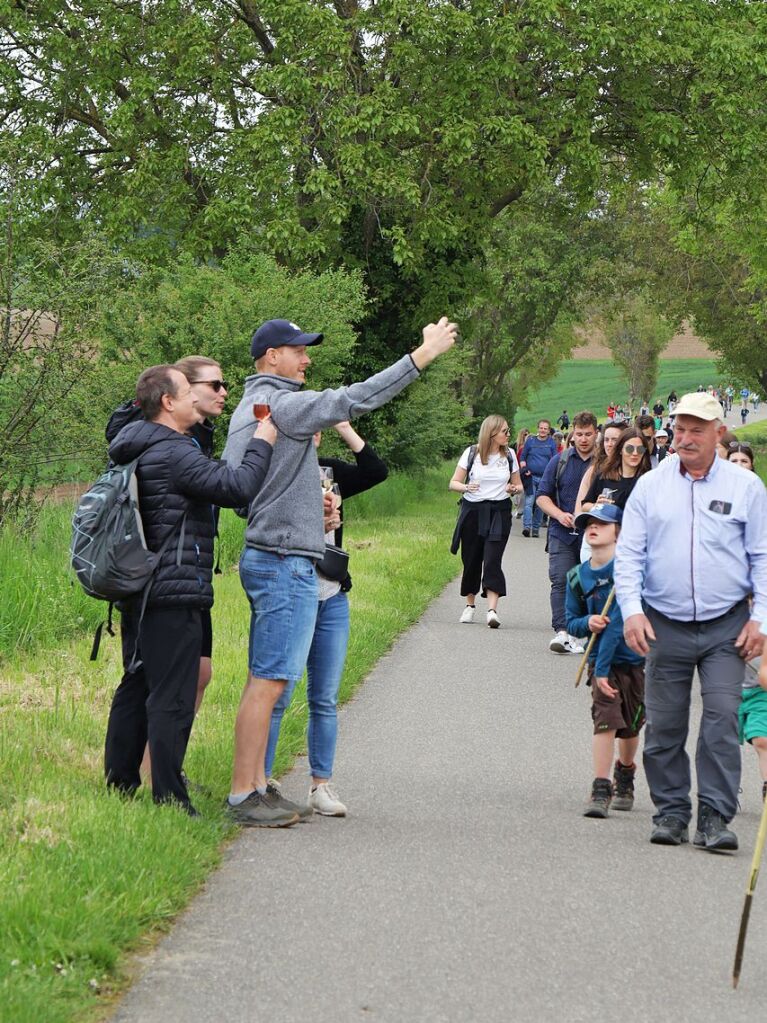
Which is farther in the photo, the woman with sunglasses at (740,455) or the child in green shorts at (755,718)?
the woman with sunglasses at (740,455)

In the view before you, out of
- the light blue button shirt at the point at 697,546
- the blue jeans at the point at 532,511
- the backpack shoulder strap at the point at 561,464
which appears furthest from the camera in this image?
the blue jeans at the point at 532,511

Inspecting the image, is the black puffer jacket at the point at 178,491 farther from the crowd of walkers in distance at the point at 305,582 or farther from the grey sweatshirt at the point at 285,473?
the grey sweatshirt at the point at 285,473

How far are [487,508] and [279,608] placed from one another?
26.9ft

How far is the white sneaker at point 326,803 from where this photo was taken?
6.72m

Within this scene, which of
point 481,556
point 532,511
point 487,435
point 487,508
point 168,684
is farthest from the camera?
point 532,511

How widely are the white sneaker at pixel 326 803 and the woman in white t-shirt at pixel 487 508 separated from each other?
7.47m

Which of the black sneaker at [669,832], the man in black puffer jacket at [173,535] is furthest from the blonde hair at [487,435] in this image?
the man in black puffer jacket at [173,535]

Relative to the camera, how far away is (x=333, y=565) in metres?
6.76

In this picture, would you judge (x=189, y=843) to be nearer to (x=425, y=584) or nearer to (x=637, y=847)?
(x=637, y=847)

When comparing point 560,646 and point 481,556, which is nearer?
point 560,646

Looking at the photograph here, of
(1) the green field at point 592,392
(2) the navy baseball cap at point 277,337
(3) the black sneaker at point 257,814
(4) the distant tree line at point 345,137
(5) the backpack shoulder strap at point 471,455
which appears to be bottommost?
(1) the green field at point 592,392

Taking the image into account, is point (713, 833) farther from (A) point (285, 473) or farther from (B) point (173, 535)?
(B) point (173, 535)

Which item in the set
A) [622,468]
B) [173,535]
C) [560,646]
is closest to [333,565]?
[173,535]

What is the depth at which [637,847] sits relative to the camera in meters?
6.32
